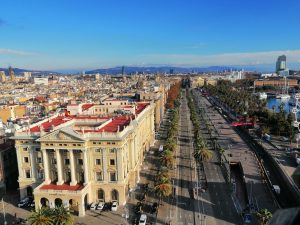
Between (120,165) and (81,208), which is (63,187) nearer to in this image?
(81,208)

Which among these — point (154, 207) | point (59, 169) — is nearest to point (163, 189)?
point (154, 207)

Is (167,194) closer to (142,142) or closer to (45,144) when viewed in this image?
(45,144)

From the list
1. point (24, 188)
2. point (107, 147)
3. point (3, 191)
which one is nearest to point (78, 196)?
point (107, 147)

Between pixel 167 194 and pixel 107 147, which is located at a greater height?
pixel 107 147

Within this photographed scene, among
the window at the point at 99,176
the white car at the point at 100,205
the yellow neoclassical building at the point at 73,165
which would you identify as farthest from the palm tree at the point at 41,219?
the window at the point at 99,176

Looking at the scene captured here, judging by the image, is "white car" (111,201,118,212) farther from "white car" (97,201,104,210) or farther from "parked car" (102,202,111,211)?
"white car" (97,201,104,210)

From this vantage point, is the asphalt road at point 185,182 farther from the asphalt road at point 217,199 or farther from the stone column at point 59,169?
the stone column at point 59,169

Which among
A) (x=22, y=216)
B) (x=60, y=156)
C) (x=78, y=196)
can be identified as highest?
(x=60, y=156)

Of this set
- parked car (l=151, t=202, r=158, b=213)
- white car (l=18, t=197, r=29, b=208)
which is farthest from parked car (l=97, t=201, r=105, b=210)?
white car (l=18, t=197, r=29, b=208)
